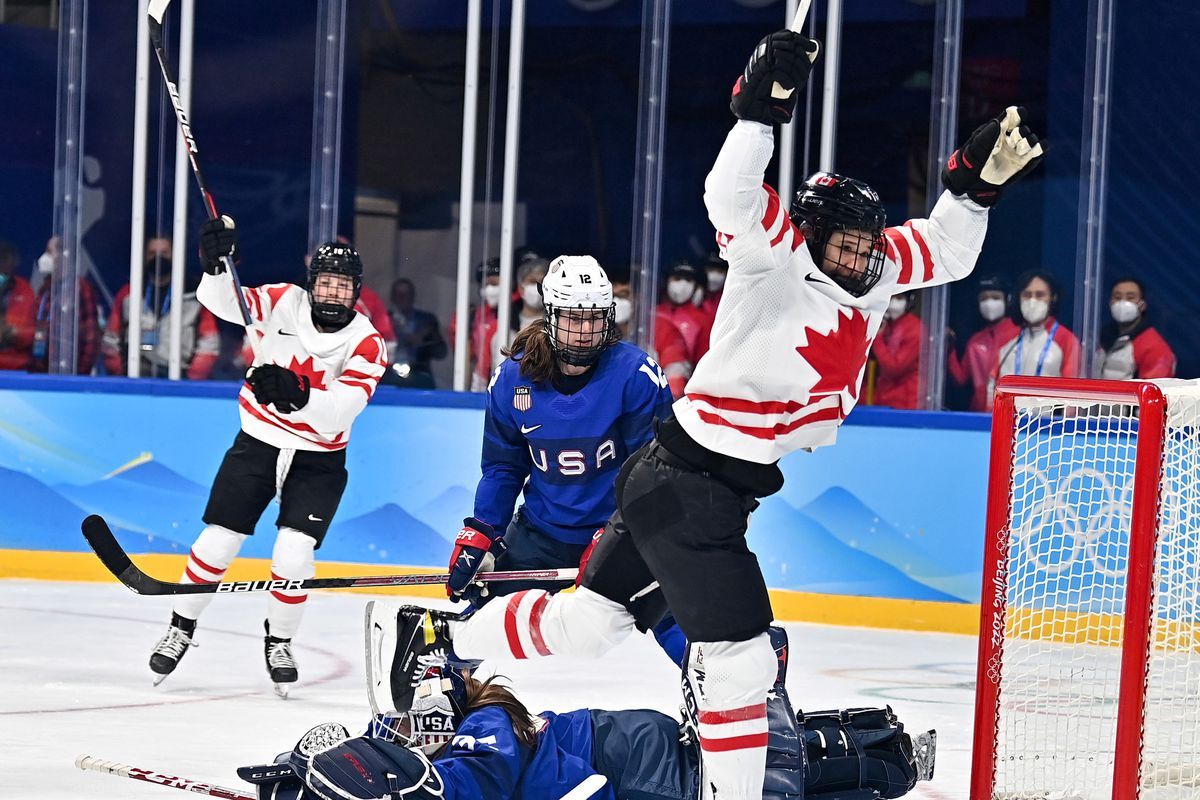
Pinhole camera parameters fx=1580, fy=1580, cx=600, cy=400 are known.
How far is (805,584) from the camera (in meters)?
5.29

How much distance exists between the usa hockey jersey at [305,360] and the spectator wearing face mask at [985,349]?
2.36 meters

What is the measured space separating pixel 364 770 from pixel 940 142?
13.7 feet

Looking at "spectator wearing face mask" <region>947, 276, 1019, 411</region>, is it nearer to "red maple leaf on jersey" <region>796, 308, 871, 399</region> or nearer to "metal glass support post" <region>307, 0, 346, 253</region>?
"metal glass support post" <region>307, 0, 346, 253</region>

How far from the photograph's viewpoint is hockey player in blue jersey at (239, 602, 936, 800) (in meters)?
2.21

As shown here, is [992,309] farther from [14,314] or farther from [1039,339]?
[14,314]

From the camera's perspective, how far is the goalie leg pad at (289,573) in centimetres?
391

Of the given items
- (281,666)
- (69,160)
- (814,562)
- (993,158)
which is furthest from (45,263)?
(993,158)

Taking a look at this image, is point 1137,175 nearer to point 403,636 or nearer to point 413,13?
point 413,13

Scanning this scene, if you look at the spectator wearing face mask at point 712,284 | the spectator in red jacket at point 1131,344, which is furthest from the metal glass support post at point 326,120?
the spectator in red jacket at point 1131,344

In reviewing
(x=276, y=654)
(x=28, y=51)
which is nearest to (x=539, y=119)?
(x=28, y=51)

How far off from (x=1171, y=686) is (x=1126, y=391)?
56cm

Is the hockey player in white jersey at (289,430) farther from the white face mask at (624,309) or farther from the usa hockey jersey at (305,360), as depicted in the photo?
the white face mask at (624,309)

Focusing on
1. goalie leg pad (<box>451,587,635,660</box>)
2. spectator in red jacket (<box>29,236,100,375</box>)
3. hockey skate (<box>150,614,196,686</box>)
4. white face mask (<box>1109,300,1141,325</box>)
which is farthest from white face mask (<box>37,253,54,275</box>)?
goalie leg pad (<box>451,587,635,660</box>)

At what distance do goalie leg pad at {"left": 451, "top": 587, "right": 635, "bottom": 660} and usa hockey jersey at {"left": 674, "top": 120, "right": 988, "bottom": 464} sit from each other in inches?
14.5
